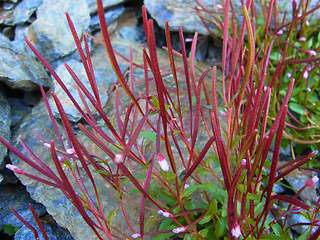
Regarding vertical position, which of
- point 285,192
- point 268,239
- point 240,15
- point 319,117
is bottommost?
point 285,192

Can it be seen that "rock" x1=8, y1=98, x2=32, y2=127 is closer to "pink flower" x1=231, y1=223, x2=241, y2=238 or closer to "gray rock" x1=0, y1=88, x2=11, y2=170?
"gray rock" x1=0, y1=88, x2=11, y2=170

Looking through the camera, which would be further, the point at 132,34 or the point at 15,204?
the point at 132,34

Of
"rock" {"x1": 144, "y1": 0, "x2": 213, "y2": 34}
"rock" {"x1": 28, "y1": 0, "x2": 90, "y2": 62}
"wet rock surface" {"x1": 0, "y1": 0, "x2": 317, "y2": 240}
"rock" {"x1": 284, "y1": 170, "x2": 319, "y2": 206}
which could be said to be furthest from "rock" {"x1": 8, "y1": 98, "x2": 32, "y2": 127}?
"rock" {"x1": 284, "y1": 170, "x2": 319, "y2": 206}

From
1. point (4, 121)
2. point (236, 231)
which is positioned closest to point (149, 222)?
point (236, 231)

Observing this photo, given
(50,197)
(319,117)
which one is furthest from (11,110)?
(319,117)

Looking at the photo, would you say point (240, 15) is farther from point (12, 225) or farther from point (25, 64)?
point (12, 225)

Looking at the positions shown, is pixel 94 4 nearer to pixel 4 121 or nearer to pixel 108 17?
pixel 108 17
